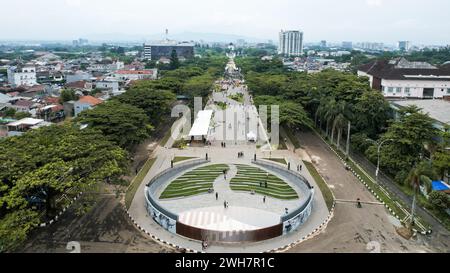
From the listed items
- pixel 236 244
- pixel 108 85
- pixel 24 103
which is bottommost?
pixel 236 244

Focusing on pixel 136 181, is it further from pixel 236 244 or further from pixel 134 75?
pixel 134 75

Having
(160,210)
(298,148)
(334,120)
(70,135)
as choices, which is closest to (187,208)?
(160,210)

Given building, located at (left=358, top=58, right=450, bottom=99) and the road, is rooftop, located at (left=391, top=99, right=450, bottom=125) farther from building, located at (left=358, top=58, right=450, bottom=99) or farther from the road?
building, located at (left=358, top=58, right=450, bottom=99)

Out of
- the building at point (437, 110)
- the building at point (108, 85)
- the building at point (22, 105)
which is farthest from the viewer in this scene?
the building at point (108, 85)

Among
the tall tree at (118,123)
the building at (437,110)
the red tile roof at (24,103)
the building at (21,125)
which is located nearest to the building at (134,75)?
the red tile roof at (24,103)

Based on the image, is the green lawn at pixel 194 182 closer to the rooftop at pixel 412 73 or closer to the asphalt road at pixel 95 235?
the asphalt road at pixel 95 235

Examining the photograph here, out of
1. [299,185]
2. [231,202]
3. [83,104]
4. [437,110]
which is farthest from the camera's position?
[83,104]

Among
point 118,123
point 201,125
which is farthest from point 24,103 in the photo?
point 118,123
